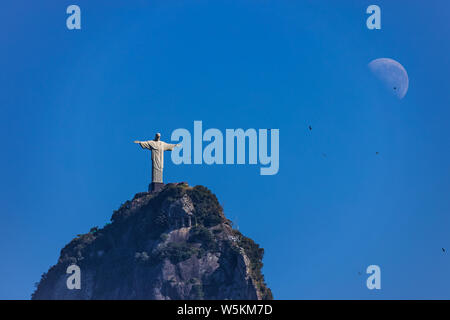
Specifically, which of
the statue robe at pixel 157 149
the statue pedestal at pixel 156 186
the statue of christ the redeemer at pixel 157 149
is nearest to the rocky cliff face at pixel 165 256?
the statue pedestal at pixel 156 186

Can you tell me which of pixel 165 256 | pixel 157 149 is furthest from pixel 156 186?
pixel 165 256

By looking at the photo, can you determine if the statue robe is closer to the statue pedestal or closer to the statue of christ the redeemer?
the statue of christ the redeemer

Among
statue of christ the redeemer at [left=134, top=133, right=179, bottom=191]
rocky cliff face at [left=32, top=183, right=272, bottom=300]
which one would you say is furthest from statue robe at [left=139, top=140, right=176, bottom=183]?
rocky cliff face at [left=32, top=183, right=272, bottom=300]

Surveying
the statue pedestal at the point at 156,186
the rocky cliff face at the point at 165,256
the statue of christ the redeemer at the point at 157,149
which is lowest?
the rocky cliff face at the point at 165,256

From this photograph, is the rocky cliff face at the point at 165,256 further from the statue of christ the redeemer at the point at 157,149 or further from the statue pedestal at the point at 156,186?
the statue of christ the redeemer at the point at 157,149

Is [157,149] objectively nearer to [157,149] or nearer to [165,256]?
[157,149]

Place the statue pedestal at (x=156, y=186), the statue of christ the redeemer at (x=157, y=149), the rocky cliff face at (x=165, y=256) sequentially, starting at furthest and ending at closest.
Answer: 1. the statue pedestal at (x=156, y=186)
2. the statue of christ the redeemer at (x=157, y=149)
3. the rocky cliff face at (x=165, y=256)

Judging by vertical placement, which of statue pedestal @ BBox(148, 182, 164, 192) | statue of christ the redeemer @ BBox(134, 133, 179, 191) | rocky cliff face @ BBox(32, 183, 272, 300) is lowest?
rocky cliff face @ BBox(32, 183, 272, 300)
